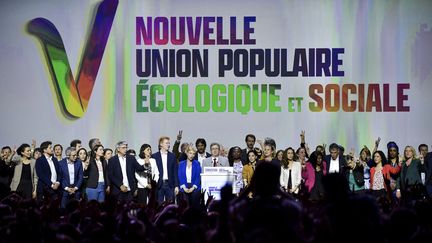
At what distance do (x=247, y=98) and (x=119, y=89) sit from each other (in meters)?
2.49

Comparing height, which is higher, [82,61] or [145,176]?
[82,61]

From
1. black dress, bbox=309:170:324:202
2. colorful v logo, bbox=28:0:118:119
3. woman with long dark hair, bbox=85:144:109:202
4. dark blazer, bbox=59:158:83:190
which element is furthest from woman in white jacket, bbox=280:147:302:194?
colorful v logo, bbox=28:0:118:119

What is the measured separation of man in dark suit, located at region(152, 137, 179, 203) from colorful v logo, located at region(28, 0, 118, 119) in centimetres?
426

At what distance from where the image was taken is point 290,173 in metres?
16.0

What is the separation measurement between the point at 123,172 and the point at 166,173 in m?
0.76

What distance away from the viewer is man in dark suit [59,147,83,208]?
1588 cm

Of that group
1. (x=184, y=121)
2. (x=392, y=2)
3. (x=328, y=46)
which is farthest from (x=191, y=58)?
(x=392, y=2)

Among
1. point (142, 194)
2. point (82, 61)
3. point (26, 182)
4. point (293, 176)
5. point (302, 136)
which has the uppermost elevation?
point (82, 61)

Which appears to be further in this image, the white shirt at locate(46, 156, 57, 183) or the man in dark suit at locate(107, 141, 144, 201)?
the white shirt at locate(46, 156, 57, 183)

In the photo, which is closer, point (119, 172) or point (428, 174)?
point (119, 172)

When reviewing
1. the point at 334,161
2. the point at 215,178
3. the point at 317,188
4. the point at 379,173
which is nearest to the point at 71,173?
A: the point at 215,178

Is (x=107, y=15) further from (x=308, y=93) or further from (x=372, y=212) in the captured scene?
(x=372, y=212)

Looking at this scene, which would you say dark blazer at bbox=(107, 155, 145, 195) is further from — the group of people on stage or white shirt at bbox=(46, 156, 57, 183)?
white shirt at bbox=(46, 156, 57, 183)

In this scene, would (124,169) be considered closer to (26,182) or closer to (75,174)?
(75,174)
